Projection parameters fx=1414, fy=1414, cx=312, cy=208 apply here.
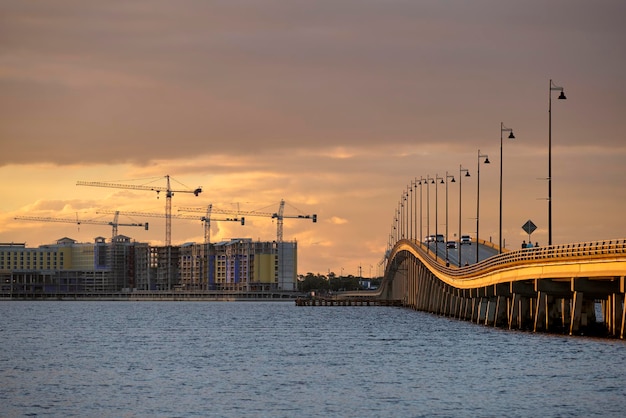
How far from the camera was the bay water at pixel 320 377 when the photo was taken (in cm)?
5250

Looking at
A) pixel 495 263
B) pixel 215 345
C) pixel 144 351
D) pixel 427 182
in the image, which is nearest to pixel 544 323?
pixel 495 263

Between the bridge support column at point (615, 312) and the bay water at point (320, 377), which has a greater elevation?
the bridge support column at point (615, 312)

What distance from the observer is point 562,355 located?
74.9m

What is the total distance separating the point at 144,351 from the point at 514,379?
1317 inches

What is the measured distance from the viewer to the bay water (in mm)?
52500

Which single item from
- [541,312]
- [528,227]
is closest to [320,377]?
[541,312]

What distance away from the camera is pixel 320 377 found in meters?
66.1

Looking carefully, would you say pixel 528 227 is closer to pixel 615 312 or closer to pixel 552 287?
pixel 552 287

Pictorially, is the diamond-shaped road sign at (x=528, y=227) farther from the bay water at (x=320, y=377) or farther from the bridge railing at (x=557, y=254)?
the bay water at (x=320, y=377)

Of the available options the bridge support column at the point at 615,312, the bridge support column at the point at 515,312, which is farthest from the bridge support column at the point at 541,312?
the bridge support column at the point at 615,312

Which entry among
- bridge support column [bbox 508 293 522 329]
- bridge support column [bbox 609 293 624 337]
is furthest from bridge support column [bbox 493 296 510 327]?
bridge support column [bbox 609 293 624 337]

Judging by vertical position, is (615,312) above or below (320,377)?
above

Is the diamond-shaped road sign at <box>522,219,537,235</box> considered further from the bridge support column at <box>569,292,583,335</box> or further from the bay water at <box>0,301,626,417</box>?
the bridge support column at <box>569,292,583,335</box>

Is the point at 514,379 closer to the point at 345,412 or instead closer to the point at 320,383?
the point at 320,383
